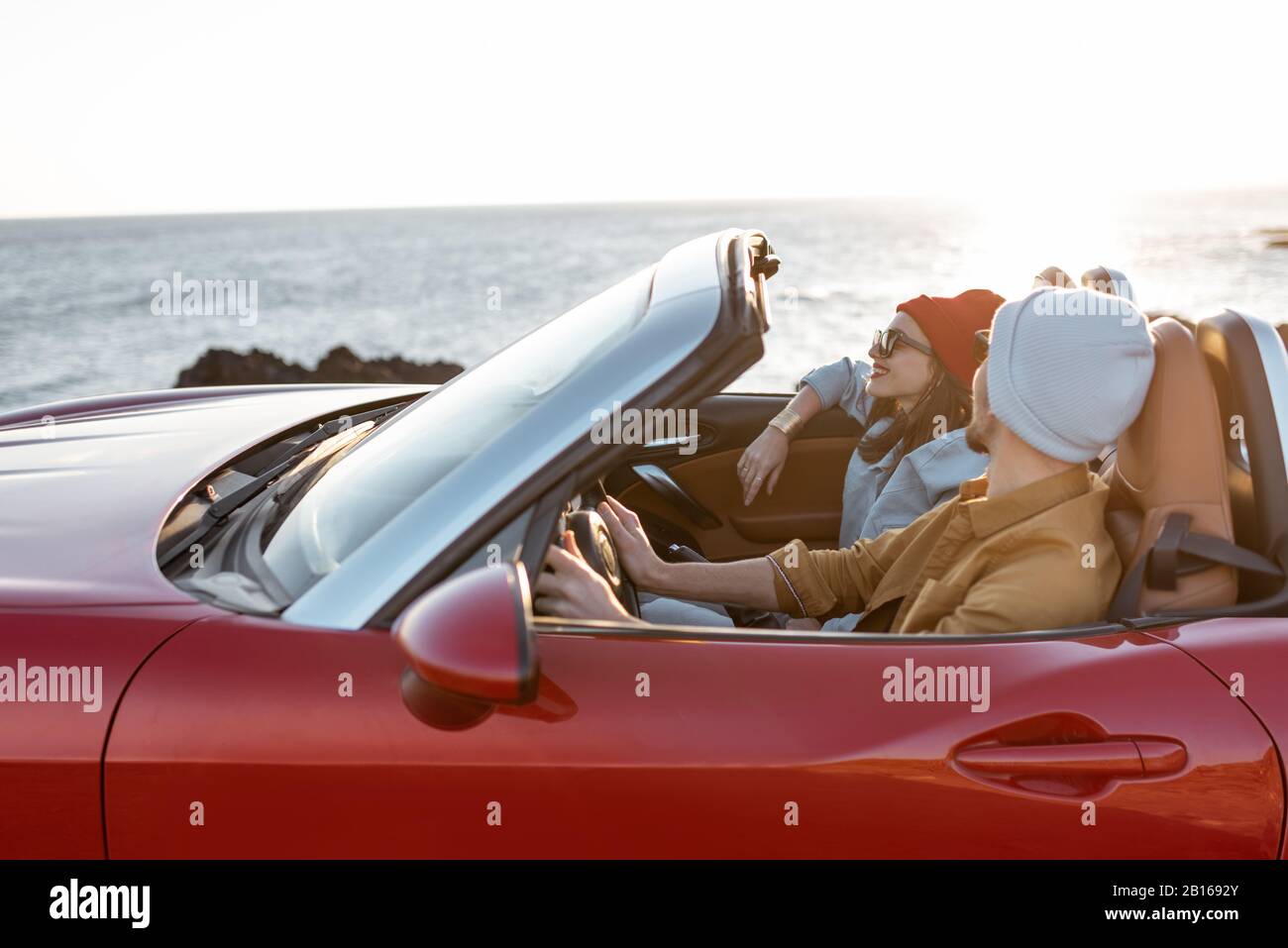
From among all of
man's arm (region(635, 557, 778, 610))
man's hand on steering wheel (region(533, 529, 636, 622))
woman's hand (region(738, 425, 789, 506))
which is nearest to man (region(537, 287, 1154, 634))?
man's hand on steering wheel (region(533, 529, 636, 622))

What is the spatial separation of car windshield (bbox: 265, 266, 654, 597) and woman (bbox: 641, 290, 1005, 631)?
3.40 feet

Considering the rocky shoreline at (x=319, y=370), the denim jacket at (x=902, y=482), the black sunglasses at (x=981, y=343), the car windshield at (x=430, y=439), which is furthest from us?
the rocky shoreline at (x=319, y=370)

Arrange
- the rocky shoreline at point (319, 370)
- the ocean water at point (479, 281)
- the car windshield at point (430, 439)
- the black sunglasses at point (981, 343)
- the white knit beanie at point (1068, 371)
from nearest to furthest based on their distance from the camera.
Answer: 1. the car windshield at point (430, 439)
2. the white knit beanie at point (1068, 371)
3. the black sunglasses at point (981, 343)
4. the rocky shoreline at point (319, 370)
5. the ocean water at point (479, 281)

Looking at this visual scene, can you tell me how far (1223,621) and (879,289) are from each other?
37.4 metres

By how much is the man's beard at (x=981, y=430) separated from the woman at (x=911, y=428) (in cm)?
72

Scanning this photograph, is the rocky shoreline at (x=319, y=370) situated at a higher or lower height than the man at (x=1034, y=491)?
higher

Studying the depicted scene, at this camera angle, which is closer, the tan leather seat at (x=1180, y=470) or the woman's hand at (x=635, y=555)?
the tan leather seat at (x=1180, y=470)

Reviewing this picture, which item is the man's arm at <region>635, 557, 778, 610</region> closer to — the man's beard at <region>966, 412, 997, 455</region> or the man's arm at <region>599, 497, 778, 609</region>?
the man's arm at <region>599, 497, 778, 609</region>

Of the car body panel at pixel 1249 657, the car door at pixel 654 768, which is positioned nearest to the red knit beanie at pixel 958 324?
the car body panel at pixel 1249 657

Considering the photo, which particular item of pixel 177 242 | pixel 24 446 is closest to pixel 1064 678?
pixel 24 446

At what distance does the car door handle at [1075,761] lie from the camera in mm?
1591

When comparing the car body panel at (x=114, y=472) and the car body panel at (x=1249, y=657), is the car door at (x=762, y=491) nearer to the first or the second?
the car body panel at (x=114, y=472)

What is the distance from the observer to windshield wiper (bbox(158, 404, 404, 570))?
2.01 meters
